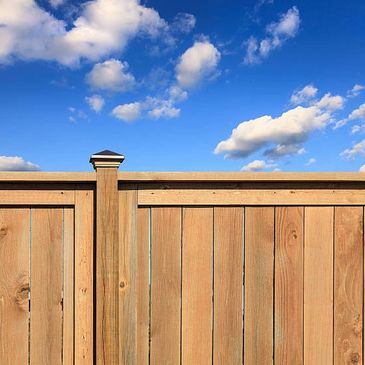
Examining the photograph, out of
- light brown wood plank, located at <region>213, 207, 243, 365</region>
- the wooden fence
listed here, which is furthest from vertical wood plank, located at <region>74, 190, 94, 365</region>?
light brown wood plank, located at <region>213, 207, 243, 365</region>

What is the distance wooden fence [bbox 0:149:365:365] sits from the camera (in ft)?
6.36

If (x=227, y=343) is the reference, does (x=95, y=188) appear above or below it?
above

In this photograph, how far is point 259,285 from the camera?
202 cm

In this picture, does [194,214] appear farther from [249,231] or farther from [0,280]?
[0,280]

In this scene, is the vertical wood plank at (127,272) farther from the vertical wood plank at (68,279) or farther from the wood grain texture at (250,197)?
the vertical wood plank at (68,279)

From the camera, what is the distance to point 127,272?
6.38ft

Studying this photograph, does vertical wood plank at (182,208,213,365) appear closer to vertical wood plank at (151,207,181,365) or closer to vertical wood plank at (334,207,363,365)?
vertical wood plank at (151,207,181,365)

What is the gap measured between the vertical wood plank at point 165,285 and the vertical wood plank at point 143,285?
1.2 inches

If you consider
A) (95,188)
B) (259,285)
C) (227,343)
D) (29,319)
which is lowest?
(227,343)

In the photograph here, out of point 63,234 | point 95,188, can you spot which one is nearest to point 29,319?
point 63,234

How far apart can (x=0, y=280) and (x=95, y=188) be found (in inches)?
25.9

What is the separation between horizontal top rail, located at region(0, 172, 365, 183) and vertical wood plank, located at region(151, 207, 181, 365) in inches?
6.6

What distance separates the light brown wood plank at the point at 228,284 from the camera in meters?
1.99

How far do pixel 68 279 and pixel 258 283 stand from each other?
3.14ft
